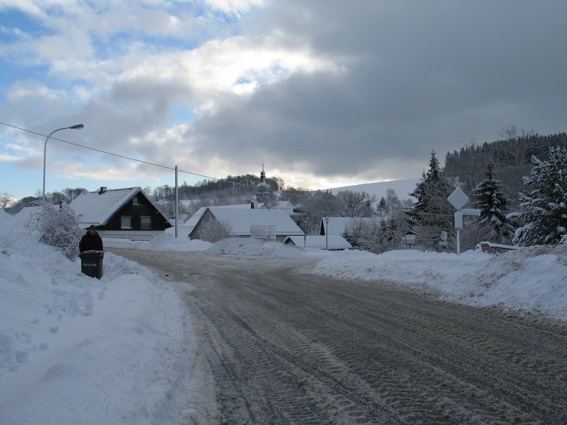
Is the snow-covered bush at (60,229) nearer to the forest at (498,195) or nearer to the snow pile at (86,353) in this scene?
the snow pile at (86,353)

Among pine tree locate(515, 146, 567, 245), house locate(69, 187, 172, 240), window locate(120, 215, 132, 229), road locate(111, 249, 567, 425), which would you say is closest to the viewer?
road locate(111, 249, 567, 425)

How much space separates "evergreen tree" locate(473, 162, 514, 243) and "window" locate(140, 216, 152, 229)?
3872cm

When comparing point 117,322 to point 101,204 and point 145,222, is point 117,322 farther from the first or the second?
point 101,204

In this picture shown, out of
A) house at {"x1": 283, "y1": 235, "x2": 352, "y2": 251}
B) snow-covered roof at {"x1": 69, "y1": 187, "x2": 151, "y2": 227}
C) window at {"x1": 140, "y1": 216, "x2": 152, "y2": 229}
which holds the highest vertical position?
snow-covered roof at {"x1": 69, "y1": 187, "x2": 151, "y2": 227}

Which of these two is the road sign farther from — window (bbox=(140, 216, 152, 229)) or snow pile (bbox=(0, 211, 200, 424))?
window (bbox=(140, 216, 152, 229))

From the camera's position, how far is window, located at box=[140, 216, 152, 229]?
185 feet

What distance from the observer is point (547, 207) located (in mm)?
24969

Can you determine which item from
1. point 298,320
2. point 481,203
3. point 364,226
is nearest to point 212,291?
point 298,320

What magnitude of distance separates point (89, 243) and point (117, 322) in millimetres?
6858

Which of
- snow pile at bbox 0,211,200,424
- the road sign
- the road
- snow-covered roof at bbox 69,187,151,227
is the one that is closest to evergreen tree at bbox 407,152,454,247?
the road sign

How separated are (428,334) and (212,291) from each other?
22.5 feet

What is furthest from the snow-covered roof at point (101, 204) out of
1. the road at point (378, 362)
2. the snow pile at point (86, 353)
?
the road at point (378, 362)

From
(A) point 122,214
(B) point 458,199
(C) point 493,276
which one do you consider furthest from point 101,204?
(C) point 493,276

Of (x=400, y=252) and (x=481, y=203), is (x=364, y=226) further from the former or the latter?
(x=400, y=252)
